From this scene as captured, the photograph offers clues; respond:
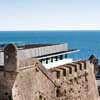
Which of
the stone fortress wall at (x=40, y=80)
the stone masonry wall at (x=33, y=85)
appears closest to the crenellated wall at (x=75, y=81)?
the stone fortress wall at (x=40, y=80)

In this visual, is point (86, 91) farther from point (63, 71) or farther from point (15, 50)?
point (15, 50)

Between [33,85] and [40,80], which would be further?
[40,80]

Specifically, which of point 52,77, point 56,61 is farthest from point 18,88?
point 56,61

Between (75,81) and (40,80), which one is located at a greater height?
(40,80)

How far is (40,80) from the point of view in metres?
17.8

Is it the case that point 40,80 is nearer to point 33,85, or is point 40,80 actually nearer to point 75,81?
point 33,85

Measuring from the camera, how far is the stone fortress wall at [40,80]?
50.7 feet

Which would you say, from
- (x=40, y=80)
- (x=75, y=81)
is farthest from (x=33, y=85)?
(x=75, y=81)

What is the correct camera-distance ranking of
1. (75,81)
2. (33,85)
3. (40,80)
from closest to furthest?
(33,85) → (40,80) → (75,81)

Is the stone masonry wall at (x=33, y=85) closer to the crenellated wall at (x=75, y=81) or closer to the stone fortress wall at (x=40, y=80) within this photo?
the stone fortress wall at (x=40, y=80)

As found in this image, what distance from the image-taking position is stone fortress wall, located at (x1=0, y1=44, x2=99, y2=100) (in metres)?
15.5

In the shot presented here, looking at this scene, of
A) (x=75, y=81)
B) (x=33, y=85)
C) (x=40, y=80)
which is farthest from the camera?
(x=75, y=81)

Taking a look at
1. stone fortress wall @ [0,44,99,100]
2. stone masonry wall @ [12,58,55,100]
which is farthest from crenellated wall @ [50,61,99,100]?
stone masonry wall @ [12,58,55,100]

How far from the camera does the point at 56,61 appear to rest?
4766 centimetres
